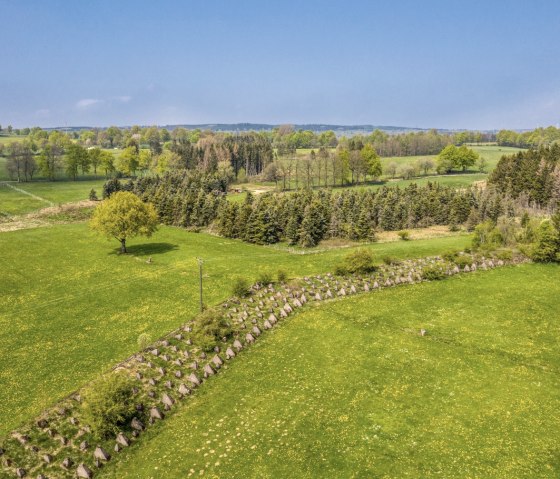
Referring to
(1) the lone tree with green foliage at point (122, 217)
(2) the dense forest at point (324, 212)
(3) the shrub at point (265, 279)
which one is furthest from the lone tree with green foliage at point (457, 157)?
(3) the shrub at point (265, 279)

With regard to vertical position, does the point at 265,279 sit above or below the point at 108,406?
above

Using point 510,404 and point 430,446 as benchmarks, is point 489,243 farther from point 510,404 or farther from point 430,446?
point 430,446

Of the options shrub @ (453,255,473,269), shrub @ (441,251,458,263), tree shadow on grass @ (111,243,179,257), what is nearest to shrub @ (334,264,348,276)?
shrub @ (441,251,458,263)

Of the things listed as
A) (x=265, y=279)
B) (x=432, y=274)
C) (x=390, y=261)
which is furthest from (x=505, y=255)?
(x=265, y=279)

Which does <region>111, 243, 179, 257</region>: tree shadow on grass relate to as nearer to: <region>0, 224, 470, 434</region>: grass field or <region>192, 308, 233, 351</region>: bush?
<region>0, 224, 470, 434</region>: grass field

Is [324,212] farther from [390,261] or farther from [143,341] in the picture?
[143,341]

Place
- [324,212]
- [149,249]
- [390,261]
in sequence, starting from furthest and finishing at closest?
[324,212], [149,249], [390,261]

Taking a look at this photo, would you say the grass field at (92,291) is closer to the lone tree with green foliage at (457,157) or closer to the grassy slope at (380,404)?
the grassy slope at (380,404)

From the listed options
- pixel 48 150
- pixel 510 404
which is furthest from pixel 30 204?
pixel 510 404
